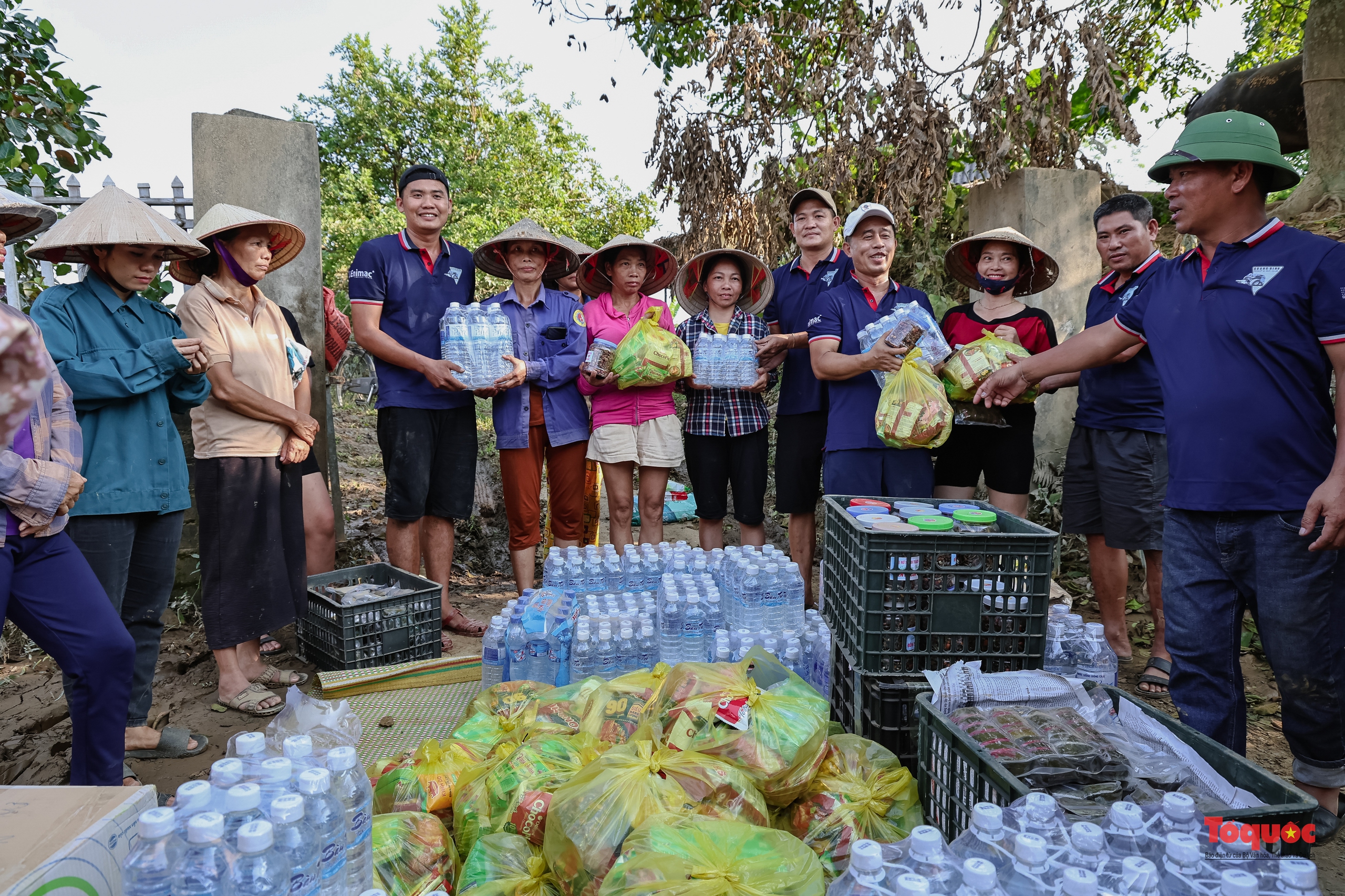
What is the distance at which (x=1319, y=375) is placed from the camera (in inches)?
95.4

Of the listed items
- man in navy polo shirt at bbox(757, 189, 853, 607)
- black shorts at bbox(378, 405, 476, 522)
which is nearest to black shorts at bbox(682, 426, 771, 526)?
man in navy polo shirt at bbox(757, 189, 853, 607)

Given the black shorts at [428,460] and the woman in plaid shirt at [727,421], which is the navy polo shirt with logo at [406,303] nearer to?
the black shorts at [428,460]

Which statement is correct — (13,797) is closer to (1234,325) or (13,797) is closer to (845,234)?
(1234,325)

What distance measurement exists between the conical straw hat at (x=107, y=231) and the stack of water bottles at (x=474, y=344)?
138 cm

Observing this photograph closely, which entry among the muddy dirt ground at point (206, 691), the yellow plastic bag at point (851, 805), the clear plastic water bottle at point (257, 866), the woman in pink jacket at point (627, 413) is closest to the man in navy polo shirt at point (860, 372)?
the woman in pink jacket at point (627, 413)

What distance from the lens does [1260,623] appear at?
247cm

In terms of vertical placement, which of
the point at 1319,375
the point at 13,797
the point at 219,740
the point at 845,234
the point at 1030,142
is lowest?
the point at 219,740

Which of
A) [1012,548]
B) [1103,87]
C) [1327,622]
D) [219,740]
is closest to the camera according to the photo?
[1327,622]

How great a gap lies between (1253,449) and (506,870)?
8.09ft

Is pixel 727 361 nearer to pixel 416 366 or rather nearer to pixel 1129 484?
pixel 416 366

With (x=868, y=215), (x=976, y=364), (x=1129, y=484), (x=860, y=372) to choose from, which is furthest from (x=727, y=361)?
(x=1129, y=484)

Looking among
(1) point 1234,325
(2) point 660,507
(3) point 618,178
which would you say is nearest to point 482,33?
(3) point 618,178

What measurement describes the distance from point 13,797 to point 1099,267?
21.7 feet

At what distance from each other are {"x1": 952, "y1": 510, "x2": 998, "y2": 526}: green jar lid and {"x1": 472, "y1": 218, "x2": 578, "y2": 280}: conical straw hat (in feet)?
9.42
